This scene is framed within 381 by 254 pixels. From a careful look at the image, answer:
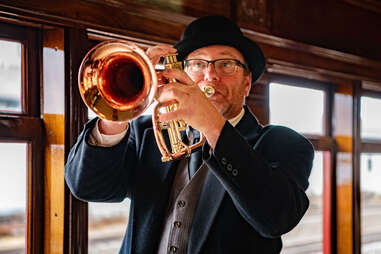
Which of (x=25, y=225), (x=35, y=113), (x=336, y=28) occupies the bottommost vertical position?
(x=25, y=225)

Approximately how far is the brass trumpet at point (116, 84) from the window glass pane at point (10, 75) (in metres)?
0.66

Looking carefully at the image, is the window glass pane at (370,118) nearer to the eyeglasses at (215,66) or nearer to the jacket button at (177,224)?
the eyeglasses at (215,66)

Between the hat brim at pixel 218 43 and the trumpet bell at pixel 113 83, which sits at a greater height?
the hat brim at pixel 218 43

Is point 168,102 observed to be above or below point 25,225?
above

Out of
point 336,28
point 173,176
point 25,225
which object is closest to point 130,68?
point 173,176

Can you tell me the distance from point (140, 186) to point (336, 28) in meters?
2.20

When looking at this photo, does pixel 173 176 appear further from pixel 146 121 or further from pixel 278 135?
pixel 278 135

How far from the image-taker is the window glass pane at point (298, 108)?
288 cm

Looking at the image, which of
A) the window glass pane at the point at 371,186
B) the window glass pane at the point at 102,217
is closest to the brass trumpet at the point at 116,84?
the window glass pane at the point at 102,217

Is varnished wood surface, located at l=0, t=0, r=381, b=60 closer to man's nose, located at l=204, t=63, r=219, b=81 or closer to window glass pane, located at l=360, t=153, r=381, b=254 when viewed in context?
man's nose, located at l=204, t=63, r=219, b=81

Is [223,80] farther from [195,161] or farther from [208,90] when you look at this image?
[195,161]

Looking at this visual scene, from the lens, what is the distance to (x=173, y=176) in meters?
1.52

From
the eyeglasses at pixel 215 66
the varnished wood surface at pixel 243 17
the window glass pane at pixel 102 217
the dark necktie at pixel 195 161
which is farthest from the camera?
the window glass pane at pixel 102 217

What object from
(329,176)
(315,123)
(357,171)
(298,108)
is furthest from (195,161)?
→ (357,171)
